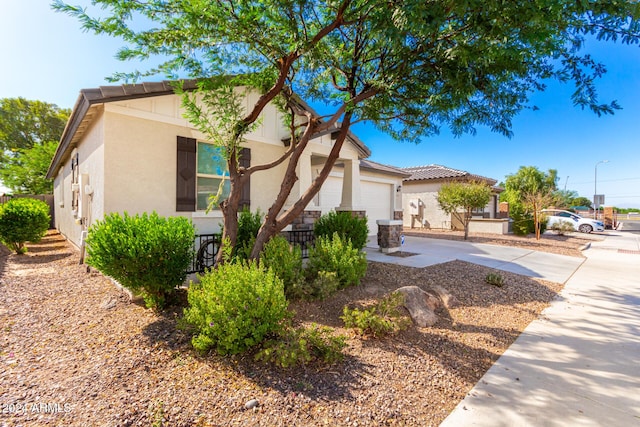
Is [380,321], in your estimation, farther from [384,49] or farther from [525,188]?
[525,188]

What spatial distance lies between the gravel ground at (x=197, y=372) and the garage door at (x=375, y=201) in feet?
27.6

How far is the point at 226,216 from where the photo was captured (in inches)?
177

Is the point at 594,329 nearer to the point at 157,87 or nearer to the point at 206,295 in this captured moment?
the point at 206,295

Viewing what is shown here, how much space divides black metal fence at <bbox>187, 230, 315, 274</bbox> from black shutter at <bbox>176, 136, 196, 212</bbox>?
0.74 meters

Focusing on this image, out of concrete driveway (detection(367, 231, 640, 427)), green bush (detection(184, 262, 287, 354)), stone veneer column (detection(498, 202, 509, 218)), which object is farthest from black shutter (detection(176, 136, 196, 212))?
stone veneer column (detection(498, 202, 509, 218))

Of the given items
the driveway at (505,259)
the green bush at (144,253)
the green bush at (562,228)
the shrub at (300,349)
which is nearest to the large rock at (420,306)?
the shrub at (300,349)

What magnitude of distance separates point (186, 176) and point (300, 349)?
14.6 feet

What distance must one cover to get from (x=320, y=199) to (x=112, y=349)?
8660mm

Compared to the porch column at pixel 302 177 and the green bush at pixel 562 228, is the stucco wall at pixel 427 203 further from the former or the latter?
the porch column at pixel 302 177

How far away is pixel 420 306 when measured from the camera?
409 centimetres

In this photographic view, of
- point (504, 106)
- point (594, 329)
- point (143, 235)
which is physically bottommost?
point (594, 329)

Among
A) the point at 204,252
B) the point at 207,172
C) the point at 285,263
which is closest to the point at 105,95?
the point at 207,172

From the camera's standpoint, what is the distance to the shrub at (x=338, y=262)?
4895mm

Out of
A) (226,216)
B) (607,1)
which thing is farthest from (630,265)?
(226,216)
